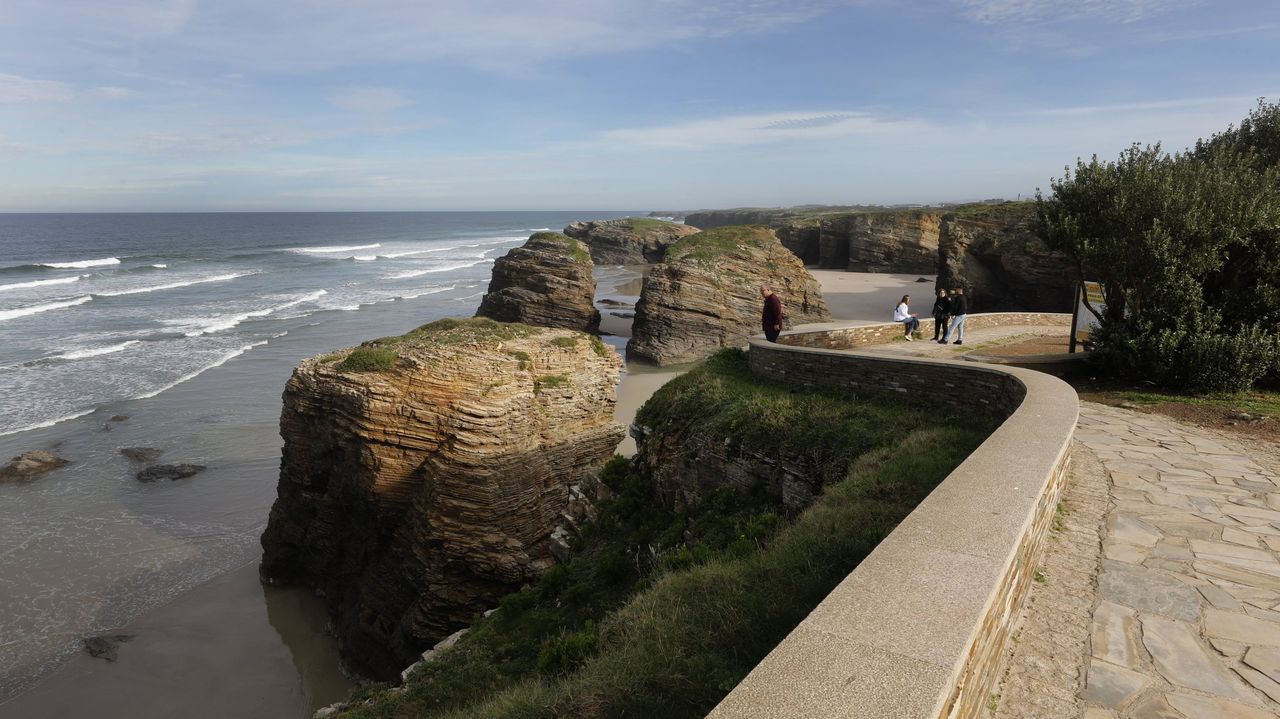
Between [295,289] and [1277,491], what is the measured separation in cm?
5782

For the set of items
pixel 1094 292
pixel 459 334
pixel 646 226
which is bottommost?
pixel 459 334

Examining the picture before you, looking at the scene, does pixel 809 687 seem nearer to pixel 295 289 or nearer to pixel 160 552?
pixel 160 552

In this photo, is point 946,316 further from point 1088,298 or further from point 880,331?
point 1088,298

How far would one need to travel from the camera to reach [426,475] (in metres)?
12.7

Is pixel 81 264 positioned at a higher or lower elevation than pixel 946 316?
higher

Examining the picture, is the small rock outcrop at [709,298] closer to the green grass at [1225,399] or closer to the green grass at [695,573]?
the green grass at [695,573]

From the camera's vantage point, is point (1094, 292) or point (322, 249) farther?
point (322, 249)

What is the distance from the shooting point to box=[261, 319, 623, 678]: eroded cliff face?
12.6 metres

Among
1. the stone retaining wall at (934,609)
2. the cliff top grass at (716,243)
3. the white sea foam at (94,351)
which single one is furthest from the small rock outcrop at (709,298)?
the stone retaining wall at (934,609)

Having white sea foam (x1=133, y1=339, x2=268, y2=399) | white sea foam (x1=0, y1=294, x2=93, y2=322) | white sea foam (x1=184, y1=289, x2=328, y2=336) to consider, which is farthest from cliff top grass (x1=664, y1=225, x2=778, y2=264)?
white sea foam (x1=0, y1=294, x2=93, y2=322)

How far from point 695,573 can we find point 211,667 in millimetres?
10654

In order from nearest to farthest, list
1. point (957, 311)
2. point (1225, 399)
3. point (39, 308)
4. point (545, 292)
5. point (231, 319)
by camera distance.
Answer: point (1225, 399)
point (957, 311)
point (545, 292)
point (231, 319)
point (39, 308)

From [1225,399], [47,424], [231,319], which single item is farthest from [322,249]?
[1225,399]

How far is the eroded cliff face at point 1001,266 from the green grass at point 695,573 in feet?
80.7
